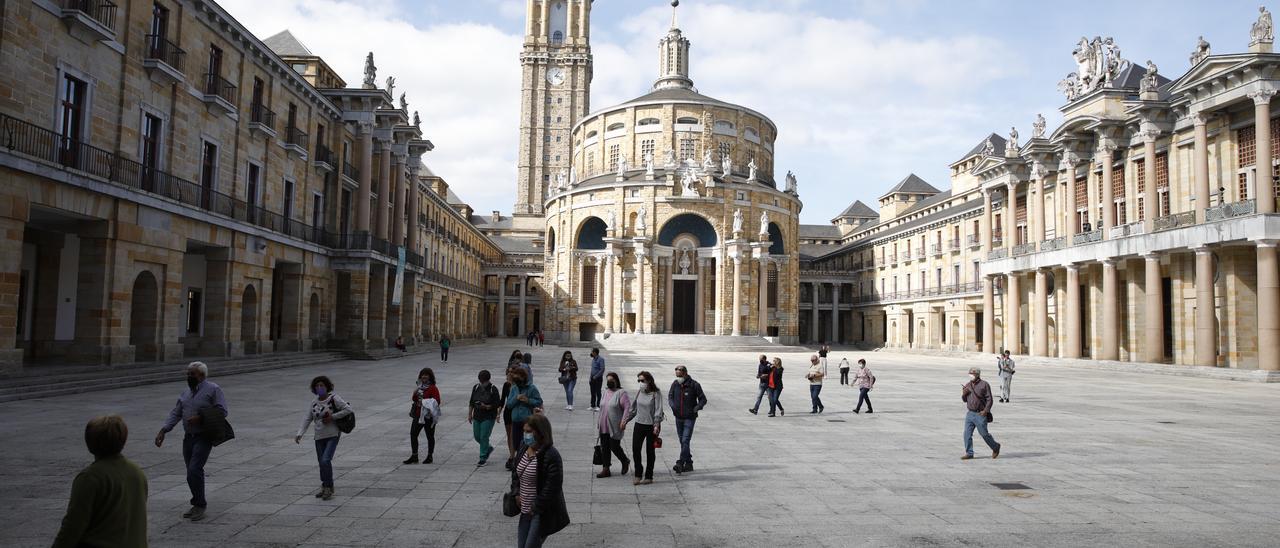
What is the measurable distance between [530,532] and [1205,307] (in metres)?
33.8

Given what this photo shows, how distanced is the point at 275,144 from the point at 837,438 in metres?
25.2

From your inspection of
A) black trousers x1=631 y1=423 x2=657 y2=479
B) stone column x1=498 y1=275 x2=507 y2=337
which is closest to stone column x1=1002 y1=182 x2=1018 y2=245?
black trousers x1=631 y1=423 x2=657 y2=479

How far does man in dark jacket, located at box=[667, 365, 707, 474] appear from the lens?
424 inches

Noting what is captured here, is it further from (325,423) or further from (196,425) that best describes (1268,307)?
(196,425)

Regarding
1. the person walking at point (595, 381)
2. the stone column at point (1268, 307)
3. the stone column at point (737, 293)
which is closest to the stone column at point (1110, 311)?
the stone column at point (1268, 307)

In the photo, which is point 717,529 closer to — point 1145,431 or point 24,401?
point 1145,431

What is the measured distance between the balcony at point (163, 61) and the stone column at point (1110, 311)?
38.3 meters

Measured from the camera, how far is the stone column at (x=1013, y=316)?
1779 inches

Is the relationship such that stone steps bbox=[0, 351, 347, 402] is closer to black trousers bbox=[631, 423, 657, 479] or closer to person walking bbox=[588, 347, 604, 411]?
person walking bbox=[588, 347, 604, 411]

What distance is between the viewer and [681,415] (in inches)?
437

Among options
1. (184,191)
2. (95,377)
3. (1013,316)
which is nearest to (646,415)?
(95,377)

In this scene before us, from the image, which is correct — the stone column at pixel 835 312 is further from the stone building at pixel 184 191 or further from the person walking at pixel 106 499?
the person walking at pixel 106 499

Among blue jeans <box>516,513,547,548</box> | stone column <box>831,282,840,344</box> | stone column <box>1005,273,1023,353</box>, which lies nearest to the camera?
blue jeans <box>516,513,547,548</box>

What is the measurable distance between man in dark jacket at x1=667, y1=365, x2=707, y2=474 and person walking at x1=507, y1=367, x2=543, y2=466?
1.98 m
